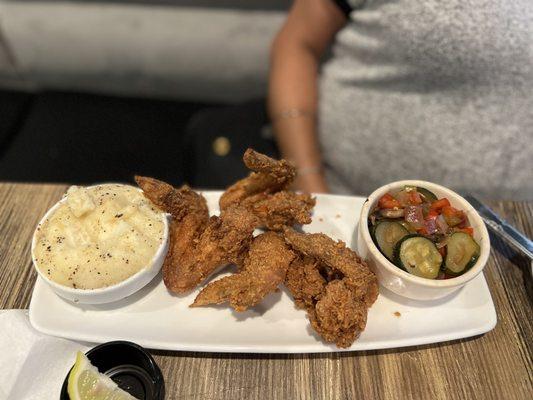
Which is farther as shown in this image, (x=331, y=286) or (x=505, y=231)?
(x=505, y=231)

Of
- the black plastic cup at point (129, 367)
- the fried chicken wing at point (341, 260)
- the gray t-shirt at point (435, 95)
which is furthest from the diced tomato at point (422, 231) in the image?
the black plastic cup at point (129, 367)

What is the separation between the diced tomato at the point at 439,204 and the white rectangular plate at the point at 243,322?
28 cm

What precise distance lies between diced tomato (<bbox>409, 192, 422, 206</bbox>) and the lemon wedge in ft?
3.52

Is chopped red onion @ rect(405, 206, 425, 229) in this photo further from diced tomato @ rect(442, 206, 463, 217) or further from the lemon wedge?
the lemon wedge

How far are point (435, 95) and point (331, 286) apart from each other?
3.54 feet

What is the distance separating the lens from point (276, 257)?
1.43m

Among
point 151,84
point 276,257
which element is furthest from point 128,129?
point 276,257

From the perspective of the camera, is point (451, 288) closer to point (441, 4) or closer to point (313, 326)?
point (313, 326)

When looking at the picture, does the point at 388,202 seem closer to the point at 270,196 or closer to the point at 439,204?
the point at 439,204

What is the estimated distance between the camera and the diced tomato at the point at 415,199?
1.50 m

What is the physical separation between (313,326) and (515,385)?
66 cm

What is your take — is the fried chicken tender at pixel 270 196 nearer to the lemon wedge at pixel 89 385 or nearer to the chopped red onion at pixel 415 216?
the chopped red onion at pixel 415 216

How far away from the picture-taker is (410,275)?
4.35 ft

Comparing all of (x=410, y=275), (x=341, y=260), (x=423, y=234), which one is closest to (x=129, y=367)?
(x=341, y=260)
